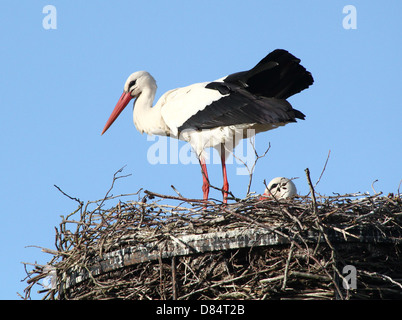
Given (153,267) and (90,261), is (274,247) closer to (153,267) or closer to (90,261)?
(153,267)

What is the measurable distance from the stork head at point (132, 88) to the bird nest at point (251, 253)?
2.63 m

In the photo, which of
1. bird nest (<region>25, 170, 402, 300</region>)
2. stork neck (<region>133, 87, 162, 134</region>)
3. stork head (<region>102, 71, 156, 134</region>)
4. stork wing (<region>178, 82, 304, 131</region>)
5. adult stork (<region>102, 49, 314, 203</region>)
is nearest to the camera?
bird nest (<region>25, 170, 402, 300</region>)

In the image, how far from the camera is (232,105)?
22.2 ft

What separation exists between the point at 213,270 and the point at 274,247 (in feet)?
1.37

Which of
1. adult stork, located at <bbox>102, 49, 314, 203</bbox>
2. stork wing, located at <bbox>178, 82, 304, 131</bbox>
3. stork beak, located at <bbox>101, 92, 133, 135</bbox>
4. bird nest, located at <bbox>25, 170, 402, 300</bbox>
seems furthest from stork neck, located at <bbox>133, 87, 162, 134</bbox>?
bird nest, located at <bbox>25, 170, 402, 300</bbox>

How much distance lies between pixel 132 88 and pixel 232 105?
1.38 metres

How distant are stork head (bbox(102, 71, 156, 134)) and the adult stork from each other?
48 centimetres

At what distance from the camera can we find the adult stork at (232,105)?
21.9 feet

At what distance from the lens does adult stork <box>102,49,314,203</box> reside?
6.67 meters

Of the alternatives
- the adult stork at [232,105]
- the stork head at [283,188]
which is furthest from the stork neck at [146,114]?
the stork head at [283,188]

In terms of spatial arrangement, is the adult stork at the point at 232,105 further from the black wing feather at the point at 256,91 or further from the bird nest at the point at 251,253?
the bird nest at the point at 251,253

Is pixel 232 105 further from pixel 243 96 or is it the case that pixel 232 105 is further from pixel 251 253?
pixel 251 253

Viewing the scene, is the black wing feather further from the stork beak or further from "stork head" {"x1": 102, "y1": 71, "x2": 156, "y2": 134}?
the stork beak
